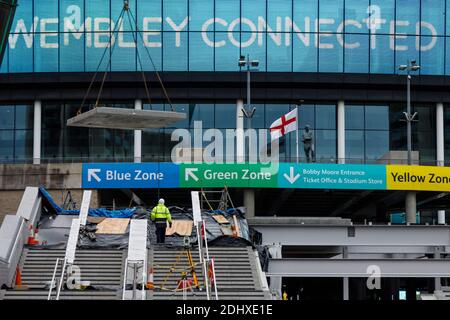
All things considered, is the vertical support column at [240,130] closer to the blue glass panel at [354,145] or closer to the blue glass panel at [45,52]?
the blue glass panel at [354,145]

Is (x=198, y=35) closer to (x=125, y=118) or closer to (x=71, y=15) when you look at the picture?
(x=71, y=15)

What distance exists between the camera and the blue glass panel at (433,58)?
5706 centimetres

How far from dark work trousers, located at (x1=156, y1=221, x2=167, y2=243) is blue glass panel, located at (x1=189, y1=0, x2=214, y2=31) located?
85.0ft

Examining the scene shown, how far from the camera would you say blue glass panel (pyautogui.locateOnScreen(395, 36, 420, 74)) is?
186ft

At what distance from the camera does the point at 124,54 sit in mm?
56125

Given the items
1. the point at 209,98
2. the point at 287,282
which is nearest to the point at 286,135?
the point at 209,98

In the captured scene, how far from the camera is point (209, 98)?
5681 centimetres

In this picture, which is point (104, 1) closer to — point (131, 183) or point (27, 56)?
point (27, 56)

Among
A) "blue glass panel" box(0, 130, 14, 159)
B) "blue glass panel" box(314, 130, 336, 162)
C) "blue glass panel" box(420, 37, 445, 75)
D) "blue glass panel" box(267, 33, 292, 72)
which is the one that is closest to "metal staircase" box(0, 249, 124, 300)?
"blue glass panel" box(0, 130, 14, 159)

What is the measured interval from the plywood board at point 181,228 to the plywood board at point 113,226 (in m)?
1.90

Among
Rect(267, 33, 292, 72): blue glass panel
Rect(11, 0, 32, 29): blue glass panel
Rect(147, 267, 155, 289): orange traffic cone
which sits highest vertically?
Rect(11, 0, 32, 29): blue glass panel

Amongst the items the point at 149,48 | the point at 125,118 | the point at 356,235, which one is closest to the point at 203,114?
the point at 149,48

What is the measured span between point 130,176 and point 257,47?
12711 mm

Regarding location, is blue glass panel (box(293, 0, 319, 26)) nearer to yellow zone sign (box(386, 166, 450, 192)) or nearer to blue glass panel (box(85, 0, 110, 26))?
yellow zone sign (box(386, 166, 450, 192))
